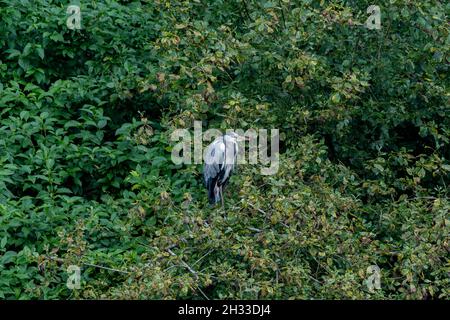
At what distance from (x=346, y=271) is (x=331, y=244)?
1.05ft

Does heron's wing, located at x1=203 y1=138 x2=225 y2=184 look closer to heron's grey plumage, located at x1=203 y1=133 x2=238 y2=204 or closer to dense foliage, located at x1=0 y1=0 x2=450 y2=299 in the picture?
heron's grey plumage, located at x1=203 y1=133 x2=238 y2=204

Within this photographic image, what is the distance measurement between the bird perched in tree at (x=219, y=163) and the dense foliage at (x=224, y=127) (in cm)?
10

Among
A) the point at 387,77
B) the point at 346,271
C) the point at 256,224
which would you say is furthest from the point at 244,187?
the point at 387,77

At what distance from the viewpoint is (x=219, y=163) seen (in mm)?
8516

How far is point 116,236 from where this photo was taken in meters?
8.81

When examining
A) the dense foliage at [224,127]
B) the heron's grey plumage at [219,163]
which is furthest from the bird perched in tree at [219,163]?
the dense foliage at [224,127]

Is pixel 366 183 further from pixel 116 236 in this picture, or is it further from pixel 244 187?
pixel 116 236

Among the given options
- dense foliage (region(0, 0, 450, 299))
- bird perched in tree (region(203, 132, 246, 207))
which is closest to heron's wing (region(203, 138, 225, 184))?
bird perched in tree (region(203, 132, 246, 207))

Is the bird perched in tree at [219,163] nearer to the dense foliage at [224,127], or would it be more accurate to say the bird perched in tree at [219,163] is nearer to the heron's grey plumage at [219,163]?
the heron's grey plumage at [219,163]

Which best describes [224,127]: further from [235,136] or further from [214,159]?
[214,159]

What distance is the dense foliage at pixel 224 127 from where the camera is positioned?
7.93m
